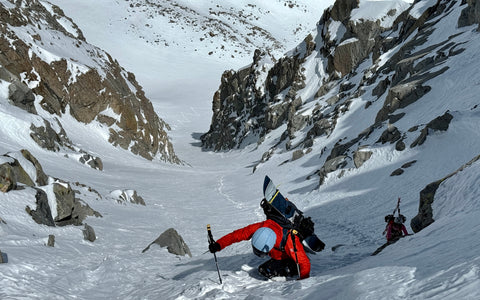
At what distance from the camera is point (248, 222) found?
16484 millimetres

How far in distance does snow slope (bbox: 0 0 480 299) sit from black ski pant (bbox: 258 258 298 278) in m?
0.18

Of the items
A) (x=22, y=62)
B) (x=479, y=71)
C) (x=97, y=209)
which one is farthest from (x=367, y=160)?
(x=22, y=62)

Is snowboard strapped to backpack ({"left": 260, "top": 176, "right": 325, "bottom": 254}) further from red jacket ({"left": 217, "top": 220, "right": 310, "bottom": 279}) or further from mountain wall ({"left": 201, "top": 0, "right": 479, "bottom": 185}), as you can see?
mountain wall ({"left": 201, "top": 0, "right": 479, "bottom": 185})

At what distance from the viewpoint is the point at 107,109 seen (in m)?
41.0

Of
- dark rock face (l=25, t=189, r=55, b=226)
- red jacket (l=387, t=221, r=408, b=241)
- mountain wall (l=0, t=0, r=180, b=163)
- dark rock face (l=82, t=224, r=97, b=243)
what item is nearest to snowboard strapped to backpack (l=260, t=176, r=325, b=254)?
red jacket (l=387, t=221, r=408, b=241)

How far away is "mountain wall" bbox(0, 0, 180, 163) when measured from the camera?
29.7 meters

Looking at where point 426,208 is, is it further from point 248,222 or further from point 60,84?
point 60,84

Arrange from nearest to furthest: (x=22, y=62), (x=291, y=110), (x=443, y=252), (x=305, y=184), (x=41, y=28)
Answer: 1. (x=443, y=252)
2. (x=305, y=184)
3. (x=22, y=62)
4. (x=41, y=28)
5. (x=291, y=110)

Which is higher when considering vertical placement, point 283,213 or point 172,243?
point 172,243

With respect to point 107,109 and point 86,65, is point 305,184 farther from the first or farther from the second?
point 86,65

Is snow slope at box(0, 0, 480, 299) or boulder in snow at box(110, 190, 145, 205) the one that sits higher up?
boulder in snow at box(110, 190, 145, 205)

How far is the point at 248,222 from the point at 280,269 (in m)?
10.2

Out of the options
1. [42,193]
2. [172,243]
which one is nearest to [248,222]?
[172,243]

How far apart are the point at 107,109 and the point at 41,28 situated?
1035cm
